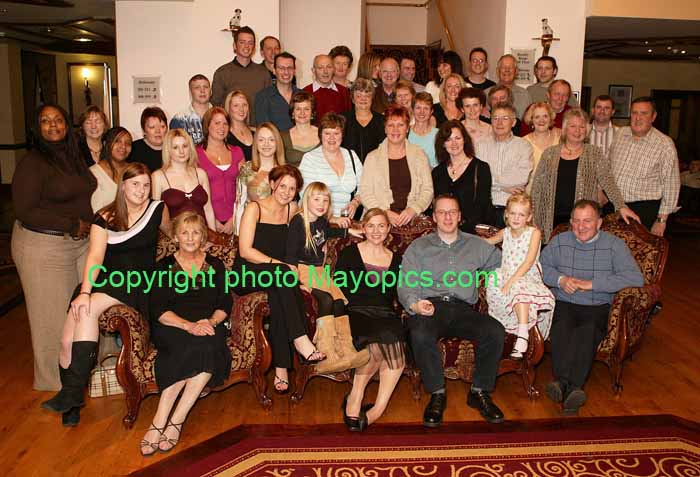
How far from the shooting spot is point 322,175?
4625mm

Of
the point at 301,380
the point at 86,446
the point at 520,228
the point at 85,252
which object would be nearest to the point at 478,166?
the point at 520,228

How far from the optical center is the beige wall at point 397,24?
11.1 meters

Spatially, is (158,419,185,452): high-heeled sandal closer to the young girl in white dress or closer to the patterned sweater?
the young girl in white dress

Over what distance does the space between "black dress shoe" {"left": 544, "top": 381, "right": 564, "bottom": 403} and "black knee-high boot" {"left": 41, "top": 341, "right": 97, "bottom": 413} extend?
2633 mm

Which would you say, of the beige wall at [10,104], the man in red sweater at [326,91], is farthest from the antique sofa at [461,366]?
the beige wall at [10,104]

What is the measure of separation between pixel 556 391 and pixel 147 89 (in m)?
4.98

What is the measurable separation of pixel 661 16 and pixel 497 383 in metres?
5.08

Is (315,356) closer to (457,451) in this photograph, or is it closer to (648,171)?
(457,451)

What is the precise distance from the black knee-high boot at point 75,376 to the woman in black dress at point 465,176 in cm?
253

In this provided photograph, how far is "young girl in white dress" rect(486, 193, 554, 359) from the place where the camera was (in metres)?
4.06

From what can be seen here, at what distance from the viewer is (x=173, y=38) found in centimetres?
678

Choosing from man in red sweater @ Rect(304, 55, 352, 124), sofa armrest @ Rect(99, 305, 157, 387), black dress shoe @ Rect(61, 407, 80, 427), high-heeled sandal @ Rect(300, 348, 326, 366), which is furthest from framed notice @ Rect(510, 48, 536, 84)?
black dress shoe @ Rect(61, 407, 80, 427)

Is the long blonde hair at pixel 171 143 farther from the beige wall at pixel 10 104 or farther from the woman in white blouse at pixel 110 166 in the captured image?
the beige wall at pixel 10 104

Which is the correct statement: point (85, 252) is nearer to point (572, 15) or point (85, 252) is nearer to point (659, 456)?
point (659, 456)
